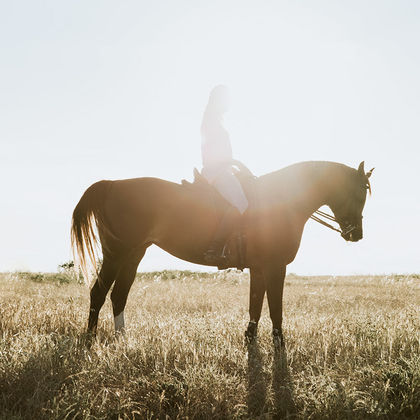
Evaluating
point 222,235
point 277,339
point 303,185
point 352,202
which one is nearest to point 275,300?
point 277,339

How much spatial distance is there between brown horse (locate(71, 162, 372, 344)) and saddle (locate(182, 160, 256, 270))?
21 mm

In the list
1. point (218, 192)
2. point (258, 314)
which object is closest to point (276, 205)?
point (218, 192)

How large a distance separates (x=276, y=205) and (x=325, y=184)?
0.92m

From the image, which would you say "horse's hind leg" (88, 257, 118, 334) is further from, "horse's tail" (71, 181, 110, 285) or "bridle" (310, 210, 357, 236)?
"bridle" (310, 210, 357, 236)

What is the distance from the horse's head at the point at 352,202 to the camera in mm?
6223

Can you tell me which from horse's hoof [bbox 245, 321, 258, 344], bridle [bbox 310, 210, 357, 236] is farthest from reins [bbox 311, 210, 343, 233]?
horse's hoof [bbox 245, 321, 258, 344]

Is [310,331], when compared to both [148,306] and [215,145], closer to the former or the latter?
[215,145]

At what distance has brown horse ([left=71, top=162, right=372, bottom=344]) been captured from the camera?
579cm

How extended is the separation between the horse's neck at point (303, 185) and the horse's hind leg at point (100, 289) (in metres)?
2.60

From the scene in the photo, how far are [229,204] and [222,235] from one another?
1.51ft

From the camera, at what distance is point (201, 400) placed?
3.44 metres

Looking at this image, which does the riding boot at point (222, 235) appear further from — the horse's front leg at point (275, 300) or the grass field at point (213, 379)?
the grass field at point (213, 379)

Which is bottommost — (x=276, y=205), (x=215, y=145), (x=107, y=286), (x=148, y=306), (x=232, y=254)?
(x=148, y=306)

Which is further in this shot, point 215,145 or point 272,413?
point 215,145
